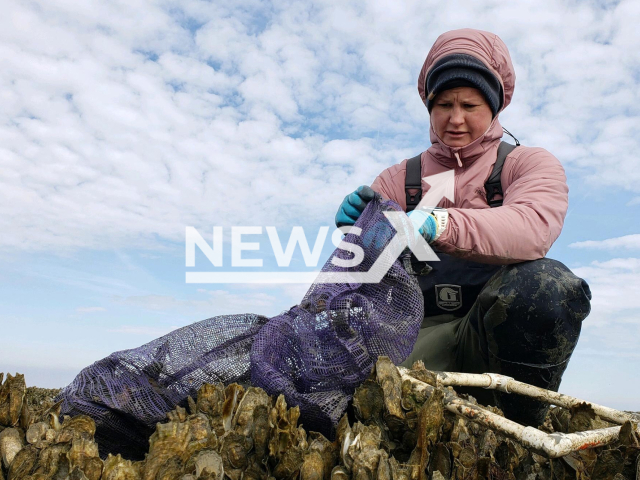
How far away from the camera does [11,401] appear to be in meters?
1.88

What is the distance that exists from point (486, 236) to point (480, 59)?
1.35 m

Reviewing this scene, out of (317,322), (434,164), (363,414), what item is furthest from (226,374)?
(434,164)

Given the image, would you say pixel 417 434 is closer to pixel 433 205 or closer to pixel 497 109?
pixel 433 205

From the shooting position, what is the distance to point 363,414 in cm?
Result: 176

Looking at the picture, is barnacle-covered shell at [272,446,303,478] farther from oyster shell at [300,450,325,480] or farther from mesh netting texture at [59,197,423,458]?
mesh netting texture at [59,197,423,458]

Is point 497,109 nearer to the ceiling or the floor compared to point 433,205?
nearer to the ceiling

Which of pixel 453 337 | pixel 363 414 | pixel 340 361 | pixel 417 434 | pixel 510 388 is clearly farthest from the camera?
pixel 453 337

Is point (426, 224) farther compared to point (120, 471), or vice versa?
point (426, 224)

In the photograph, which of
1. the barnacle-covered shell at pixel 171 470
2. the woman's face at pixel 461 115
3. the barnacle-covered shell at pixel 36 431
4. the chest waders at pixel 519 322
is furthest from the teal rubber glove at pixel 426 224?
the barnacle-covered shell at pixel 36 431

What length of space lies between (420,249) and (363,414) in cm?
85

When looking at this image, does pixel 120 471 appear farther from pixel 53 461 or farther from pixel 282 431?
pixel 282 431

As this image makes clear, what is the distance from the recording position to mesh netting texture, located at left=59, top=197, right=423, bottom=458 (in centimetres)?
194

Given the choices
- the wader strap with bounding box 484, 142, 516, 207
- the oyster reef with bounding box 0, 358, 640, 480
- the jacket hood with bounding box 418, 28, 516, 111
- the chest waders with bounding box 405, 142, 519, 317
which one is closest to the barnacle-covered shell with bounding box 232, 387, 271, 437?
the oyster reef with bounding box 0, 358, 640, 480

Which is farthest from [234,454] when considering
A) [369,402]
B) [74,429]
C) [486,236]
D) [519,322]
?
[519,322]
